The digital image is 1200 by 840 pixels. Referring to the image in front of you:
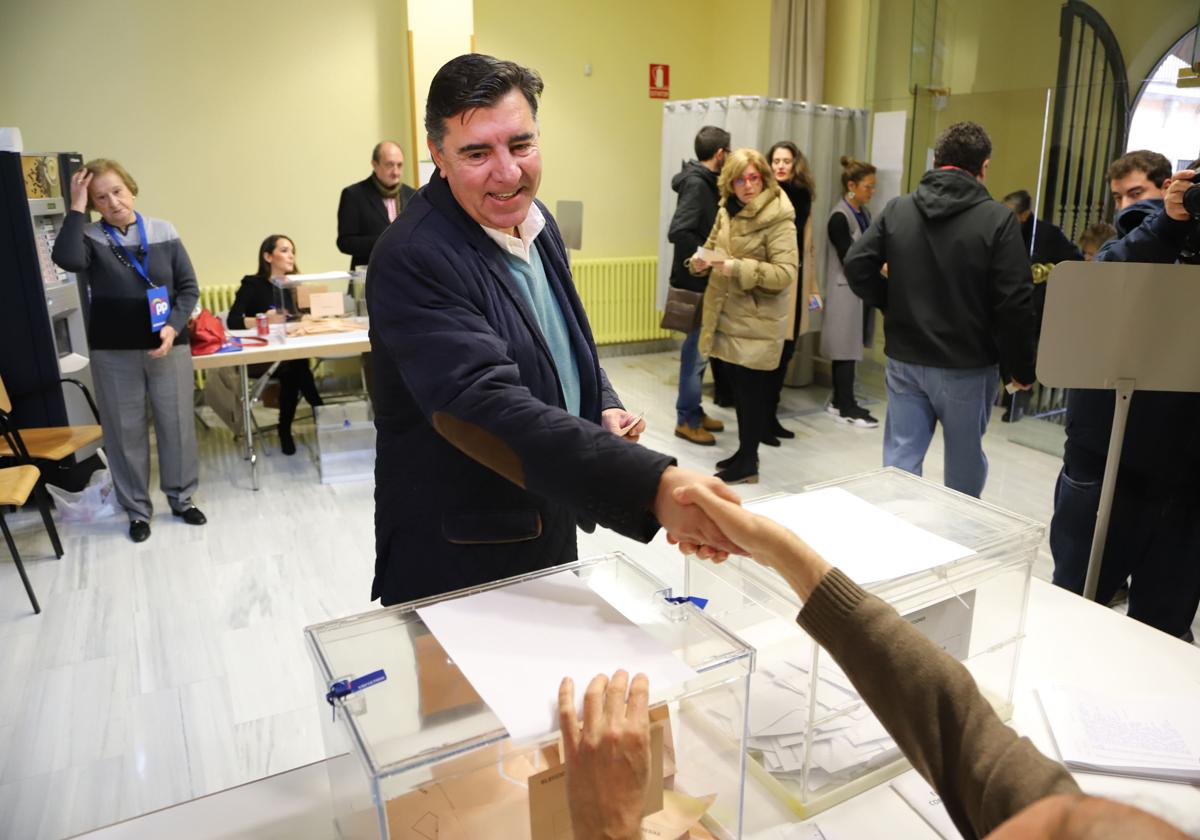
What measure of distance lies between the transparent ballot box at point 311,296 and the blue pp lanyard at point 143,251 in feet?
3.77

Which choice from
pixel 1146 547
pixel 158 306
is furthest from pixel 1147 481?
pixel 158 306

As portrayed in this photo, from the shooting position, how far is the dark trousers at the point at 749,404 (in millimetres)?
4438

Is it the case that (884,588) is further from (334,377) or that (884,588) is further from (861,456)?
(334,377)

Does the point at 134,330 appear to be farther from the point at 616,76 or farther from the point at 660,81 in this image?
the point at 660,81

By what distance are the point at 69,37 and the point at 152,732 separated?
15.8ft

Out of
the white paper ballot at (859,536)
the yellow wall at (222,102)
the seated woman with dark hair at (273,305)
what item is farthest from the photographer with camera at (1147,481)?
the yellow wall at (222,102)

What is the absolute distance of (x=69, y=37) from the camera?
18.1 ft

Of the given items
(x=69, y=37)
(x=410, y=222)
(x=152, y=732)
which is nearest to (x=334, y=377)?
(x=69, y=37)

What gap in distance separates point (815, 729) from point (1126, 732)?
47cm

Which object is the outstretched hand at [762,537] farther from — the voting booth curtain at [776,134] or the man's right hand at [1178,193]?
the voting booth curtain at [776,134]

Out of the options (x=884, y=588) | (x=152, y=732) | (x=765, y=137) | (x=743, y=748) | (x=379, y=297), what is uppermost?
(x=765, y=137)

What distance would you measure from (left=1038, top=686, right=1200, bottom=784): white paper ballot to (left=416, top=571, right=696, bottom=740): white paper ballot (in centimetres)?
69

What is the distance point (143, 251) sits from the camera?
12.5ft

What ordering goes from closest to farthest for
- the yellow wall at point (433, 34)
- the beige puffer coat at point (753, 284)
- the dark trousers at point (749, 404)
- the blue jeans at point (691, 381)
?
the beige puffer coat at point (753, 284) < the dark trousers at point (749, 404) < the blue jeans at point (691, 381) < the yellow wall at point (433, 34)
